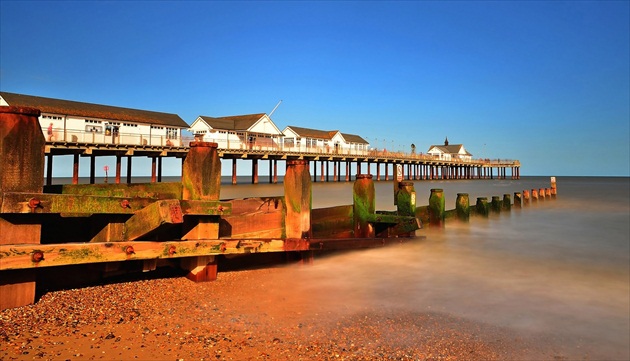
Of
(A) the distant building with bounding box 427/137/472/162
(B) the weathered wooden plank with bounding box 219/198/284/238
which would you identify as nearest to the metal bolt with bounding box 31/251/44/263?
(B) the weathered wooden plank with bounding box 219/198/284/238

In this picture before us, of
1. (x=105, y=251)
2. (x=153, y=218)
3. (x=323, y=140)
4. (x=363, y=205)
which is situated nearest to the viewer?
(x=105, y=251)

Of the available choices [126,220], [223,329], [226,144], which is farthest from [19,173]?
[226,144]

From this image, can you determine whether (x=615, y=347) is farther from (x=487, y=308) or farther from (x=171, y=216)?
(x=171, y=216)

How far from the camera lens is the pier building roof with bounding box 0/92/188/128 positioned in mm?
36219

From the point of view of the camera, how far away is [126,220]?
530 centimetres

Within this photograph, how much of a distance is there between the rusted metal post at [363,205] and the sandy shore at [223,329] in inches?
170

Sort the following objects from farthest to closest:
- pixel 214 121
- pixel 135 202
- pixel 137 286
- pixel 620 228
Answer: pixel 214 121 → pixel 620 228 → pixel 137 286 → pixel 135 202

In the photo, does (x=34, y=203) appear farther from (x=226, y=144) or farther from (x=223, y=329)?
(x=226, y=144)

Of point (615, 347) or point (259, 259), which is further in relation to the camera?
point (259, 259)

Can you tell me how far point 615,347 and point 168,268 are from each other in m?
6.71

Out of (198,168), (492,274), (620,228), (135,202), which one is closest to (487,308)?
(492,274)

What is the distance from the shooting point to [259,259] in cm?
806

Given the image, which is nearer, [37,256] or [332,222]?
[37,256]

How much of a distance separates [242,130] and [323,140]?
1919 centimetres
